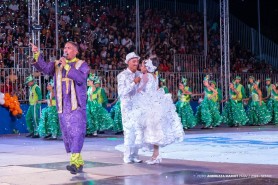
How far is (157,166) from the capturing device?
8664mm

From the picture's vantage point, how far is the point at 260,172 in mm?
7699

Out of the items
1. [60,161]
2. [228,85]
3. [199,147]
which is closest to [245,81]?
[228,85]

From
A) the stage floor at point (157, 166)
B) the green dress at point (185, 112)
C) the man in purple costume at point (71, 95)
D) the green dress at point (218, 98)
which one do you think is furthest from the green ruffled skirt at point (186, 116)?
the man in purple costume at point (71, 95)

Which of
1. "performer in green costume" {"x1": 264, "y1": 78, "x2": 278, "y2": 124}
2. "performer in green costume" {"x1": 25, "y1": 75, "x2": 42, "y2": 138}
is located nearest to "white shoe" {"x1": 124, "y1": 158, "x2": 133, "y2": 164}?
"performer in green costume" {"x1": 25, "y1": 75, "x2": 42, "y2": 138}

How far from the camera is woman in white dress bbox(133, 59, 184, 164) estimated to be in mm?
8945

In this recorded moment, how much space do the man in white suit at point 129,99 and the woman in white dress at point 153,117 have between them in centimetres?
9

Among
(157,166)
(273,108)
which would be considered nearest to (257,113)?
(273,108)

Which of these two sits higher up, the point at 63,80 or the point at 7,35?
the point at 7,35

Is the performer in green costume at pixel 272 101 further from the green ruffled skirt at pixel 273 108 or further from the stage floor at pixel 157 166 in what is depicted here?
the stage floor at pixel 157 166

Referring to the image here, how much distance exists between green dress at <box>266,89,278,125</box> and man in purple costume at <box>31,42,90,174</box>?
561 inches

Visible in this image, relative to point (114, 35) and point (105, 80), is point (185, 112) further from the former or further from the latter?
point (114, 35)

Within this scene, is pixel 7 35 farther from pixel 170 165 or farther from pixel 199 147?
pixel 170 165

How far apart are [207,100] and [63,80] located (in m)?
11.8

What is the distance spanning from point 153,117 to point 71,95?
4.93 ft
